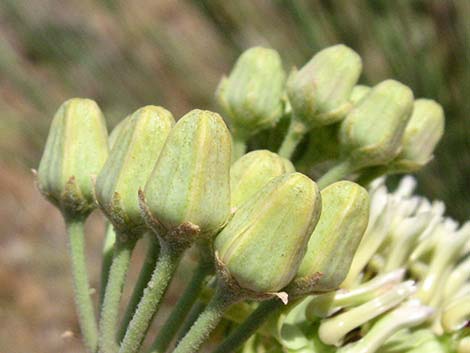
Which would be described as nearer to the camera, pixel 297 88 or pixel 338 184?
pixel 338 184

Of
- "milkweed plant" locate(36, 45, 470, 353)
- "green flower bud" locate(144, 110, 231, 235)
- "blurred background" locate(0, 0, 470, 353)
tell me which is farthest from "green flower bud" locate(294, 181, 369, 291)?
"blurred background" locate(0, 0, 470, 353)

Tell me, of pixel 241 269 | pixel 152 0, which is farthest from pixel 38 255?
pixel 241 269

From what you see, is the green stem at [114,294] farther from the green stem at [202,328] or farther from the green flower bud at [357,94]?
the green flower bud at [357,94]

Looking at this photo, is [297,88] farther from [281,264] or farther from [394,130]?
[281,264]

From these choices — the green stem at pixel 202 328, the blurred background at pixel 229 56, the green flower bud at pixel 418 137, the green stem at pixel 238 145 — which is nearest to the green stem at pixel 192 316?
the green stem at pixel 202 328

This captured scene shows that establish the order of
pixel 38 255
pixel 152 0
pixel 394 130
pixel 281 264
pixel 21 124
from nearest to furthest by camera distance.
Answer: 1. pixel 281 264
2. pixel 394 130
3. pixel 21 124
4. pixel 38 255
5. pixel 152 0

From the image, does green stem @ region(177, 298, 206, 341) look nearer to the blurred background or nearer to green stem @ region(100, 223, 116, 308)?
green stem @ region(100, 223, 116, 308)

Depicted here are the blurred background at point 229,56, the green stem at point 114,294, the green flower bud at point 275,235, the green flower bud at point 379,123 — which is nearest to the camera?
the green flower bud at point 275,235
